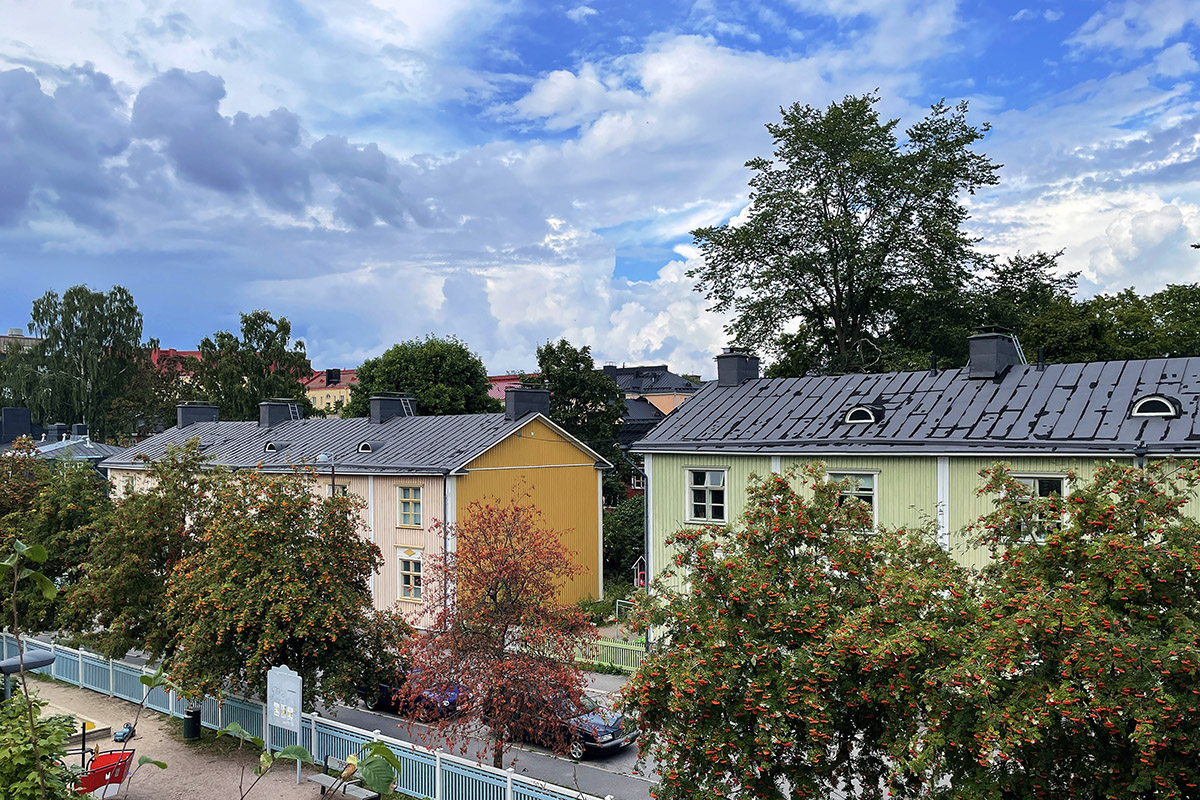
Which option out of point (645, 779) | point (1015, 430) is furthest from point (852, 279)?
point (645, 779)

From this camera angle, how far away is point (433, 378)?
188ft

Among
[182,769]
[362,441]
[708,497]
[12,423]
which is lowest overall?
[182,769]

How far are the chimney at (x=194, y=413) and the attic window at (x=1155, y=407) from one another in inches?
1929

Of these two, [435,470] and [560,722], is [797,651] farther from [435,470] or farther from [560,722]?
[435,470]

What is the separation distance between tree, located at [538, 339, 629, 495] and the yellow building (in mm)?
9518

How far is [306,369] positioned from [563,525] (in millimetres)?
38450

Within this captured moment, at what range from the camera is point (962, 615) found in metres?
10.3

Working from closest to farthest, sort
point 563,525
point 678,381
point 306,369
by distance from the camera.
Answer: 1. point 563,525
2. point 306,369
3. point 678,381

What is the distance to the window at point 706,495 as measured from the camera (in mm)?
25391

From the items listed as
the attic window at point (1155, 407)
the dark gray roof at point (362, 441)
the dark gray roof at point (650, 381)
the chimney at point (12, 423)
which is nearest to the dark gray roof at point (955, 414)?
the attic window at point (1155, 407)

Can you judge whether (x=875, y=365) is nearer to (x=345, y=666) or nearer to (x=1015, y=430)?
(x=1015, y=430)

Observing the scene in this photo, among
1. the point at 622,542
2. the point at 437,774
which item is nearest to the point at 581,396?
the point at 622,542

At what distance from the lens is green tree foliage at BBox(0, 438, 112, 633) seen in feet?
83.6

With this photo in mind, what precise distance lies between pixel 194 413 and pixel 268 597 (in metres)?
39.8
